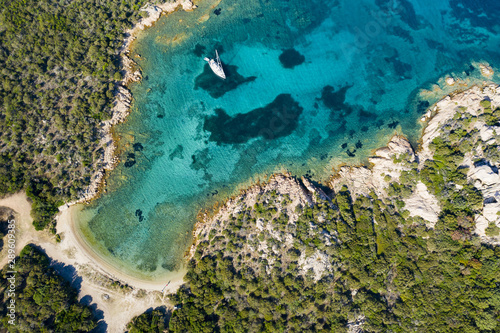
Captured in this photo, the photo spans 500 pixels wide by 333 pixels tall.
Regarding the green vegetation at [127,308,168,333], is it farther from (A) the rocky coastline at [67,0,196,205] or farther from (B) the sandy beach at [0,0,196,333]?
(A) the rocky coastline at [67,0,196,205]

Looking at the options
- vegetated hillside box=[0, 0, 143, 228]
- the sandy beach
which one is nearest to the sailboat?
vegetated hillside box=[0, 0, 143, 228]

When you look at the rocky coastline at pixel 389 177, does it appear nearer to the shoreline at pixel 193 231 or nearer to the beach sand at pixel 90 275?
the shoreline at pixel 193 231

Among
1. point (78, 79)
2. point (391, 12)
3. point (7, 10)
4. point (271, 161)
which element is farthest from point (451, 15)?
point (7, 10)

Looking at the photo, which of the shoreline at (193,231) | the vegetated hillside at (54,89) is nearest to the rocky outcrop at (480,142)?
the shoreline at (193,231)

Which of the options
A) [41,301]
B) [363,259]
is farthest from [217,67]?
[41,301]

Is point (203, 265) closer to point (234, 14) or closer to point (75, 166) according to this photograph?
point (75, 166)

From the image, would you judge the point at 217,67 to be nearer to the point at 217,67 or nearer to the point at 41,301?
the point at 217,67
